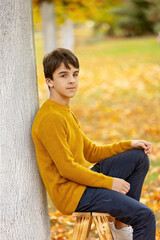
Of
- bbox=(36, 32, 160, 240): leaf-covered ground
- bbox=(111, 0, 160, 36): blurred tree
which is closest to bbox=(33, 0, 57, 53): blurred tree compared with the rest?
bbox=(36, 32, 160, 240): leaf-covered ground

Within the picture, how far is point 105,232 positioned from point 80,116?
21.0ft

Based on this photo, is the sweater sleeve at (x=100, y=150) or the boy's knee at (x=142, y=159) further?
the sweater sleeve at (x=100, y=150)

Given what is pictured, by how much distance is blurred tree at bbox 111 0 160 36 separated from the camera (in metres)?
24.2

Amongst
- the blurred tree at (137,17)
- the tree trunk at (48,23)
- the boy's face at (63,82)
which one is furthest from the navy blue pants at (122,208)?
the blurred tree at (137,17)

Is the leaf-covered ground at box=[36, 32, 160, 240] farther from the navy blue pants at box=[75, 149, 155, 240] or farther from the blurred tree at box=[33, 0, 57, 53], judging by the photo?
the blurred tree at box=[33, 0, 57, 53]

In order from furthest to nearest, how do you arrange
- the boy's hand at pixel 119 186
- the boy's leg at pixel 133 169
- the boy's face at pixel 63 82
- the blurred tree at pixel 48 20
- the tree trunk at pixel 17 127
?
the blurred tree at pixel 48 20 → the boy's leg at pixel 133 169 → the boy's face at pixel 63 82 → the boy's hand at pixel 119 186 → the tree trunk at pixel 17 127

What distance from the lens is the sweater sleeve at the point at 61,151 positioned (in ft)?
7.67

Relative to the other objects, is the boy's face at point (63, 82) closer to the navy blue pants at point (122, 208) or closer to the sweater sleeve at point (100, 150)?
the sweater sleeve at point (100, 150)

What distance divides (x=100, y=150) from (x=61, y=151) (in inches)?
25.6

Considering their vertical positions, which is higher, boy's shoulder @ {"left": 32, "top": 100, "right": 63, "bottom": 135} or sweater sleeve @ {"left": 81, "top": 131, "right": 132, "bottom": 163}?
boy's shoulder @ {"left": 32, "top": 100, "right": 63, "bottom": 135}

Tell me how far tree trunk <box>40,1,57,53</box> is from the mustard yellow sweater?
643 cm

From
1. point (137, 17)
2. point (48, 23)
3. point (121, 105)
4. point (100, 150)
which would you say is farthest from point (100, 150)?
point (137, 17)

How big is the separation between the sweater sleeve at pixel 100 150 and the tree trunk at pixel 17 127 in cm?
57

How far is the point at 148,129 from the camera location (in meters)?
7.13
